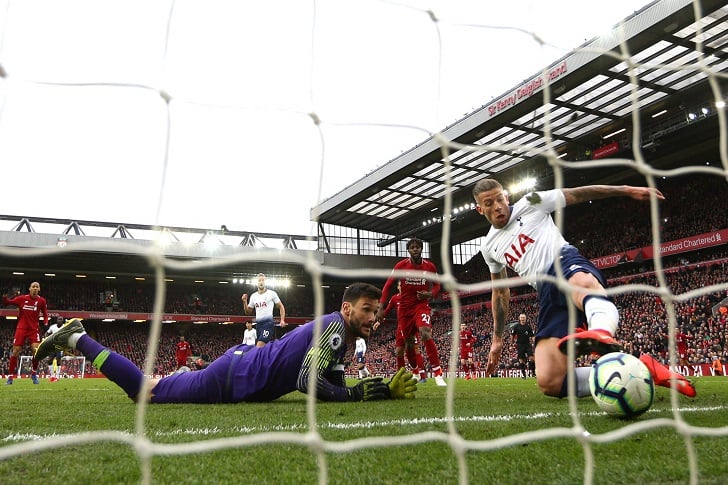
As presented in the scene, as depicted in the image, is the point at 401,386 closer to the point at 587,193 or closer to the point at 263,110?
the point at 587,193

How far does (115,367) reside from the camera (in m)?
3.71

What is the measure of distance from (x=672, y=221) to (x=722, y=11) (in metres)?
10.9

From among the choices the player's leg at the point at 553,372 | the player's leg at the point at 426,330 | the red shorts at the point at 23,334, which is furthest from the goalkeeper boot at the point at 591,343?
the red shorts at the point at 23,334

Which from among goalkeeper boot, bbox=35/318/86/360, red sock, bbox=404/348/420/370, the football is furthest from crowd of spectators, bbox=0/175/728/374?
goalkeeper boot, bbox=35/318/86/360

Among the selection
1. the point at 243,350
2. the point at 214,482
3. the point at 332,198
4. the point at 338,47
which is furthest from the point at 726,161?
the point at 332,198

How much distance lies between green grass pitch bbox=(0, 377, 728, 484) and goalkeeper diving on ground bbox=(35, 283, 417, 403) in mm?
552

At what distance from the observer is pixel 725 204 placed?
19.2 metres

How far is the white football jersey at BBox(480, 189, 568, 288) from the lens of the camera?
3.67 meters

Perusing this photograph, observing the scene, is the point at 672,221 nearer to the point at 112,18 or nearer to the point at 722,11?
the point at 722,11

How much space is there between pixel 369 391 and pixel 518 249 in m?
1.60

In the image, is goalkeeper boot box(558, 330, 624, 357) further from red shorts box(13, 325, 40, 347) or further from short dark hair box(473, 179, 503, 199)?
red shorts box(13, 325, 40, 347)

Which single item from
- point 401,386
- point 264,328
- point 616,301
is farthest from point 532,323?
point 401,386

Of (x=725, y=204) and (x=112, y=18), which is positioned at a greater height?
(x=725, y=204)

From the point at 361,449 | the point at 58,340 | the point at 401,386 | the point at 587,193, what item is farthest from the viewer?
the point at 401,386
